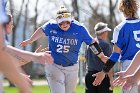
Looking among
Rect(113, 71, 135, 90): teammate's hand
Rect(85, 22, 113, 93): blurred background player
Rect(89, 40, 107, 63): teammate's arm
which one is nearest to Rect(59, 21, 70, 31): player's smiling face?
Rect(89, 40, 107, 63): teammate's arm

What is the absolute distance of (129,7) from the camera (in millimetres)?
7508

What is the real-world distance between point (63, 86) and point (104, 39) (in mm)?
1522

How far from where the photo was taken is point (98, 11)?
42.1 metres

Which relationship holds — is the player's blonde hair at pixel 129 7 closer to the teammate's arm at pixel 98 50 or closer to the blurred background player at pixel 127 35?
the blurred background player at pixel 127 35

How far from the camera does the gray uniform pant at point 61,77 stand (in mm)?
8672

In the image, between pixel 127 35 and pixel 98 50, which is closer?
pixel 127 35

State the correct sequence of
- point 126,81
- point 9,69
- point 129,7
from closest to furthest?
1. point 9,69
2. point 126,81
3. point 129,7

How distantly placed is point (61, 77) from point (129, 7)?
1.93 metres

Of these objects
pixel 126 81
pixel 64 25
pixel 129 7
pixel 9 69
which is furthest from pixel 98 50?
pixel 9 69

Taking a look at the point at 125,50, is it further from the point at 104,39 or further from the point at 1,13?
the point at 1,13

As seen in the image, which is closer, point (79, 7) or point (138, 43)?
point (138, 43)

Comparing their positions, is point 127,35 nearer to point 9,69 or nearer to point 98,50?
point 98,50

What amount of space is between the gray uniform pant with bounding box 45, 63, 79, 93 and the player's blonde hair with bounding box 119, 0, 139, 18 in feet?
5.48

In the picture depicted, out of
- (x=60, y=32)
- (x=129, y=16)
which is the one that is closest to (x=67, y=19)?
(x=60, y=32)
